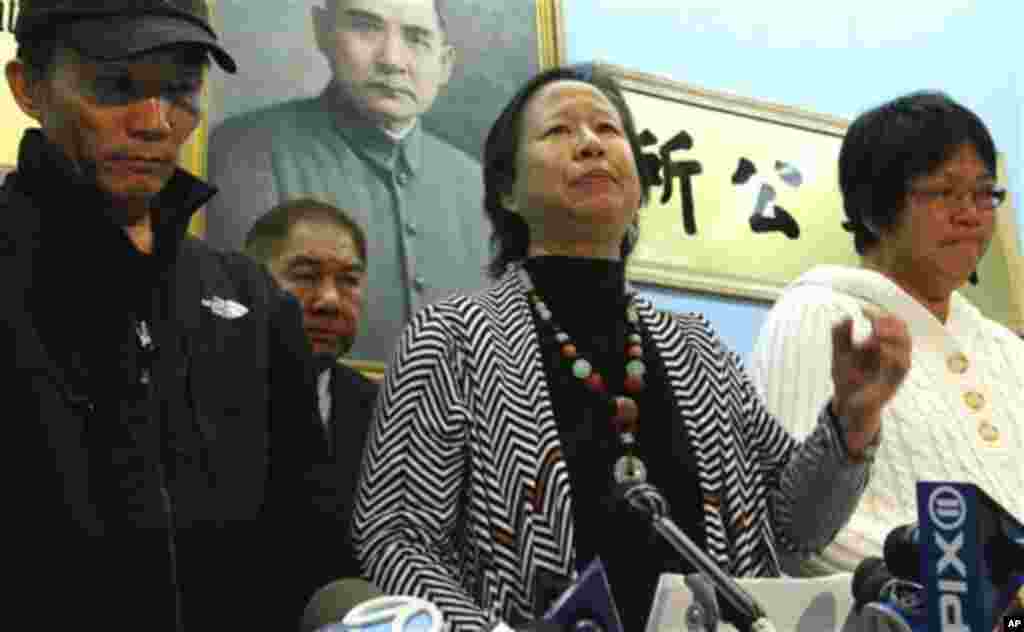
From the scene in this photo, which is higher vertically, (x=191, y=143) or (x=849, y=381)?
(x=191, y=143)

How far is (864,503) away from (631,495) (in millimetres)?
858

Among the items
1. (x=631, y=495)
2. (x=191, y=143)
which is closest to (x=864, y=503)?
(x=631, y=495)

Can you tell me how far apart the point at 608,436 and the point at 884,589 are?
1.45 feet

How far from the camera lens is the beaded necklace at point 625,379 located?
1748 mm

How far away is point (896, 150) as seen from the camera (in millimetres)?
2520

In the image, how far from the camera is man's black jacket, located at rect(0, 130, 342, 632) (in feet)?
4.89

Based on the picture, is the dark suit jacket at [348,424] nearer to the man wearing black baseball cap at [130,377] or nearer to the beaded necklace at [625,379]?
the man wearing black baseball cap at [130,377]

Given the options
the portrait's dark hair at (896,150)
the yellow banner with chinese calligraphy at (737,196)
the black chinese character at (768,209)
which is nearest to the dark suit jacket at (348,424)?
the portrait's dark hair at (896,150)

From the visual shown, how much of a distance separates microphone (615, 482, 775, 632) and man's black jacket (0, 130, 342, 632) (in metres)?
0.45

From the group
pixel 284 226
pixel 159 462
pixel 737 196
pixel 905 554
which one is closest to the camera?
pixel 905 554

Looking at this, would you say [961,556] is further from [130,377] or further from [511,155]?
[511,155]

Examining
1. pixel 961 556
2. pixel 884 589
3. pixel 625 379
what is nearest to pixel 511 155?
pixel 625 379

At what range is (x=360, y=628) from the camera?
1.04m

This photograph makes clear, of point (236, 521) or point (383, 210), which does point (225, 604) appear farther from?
point (383, 210)
